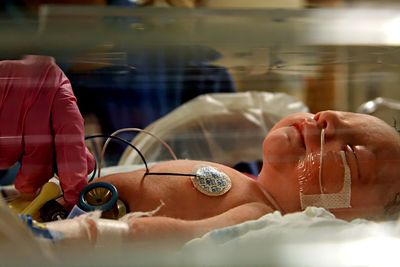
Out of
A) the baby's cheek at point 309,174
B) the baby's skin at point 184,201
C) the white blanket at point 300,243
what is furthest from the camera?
the baby's cheek at point 309,174

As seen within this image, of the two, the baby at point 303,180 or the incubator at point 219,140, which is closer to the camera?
the incubator at point 219,140

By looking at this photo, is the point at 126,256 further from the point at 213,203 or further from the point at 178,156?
the point at 178,156

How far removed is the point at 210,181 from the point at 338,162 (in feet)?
0.54

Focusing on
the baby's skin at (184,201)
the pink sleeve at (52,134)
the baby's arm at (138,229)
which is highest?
the pink sleeve at (52,134)

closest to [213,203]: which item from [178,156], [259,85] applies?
[178,156]

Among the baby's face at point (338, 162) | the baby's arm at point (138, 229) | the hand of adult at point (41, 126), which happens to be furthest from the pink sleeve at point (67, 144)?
the baby's face at point (338, 162)

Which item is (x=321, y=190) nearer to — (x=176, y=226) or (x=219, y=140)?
(x=176, y=226)

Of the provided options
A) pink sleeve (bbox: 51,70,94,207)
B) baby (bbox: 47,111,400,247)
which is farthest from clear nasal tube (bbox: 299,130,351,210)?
Answer: pink sleeve (bbox: 51,70,94,207)

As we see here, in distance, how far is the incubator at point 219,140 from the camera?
611 mm

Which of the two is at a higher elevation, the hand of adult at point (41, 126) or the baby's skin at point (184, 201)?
the hand of adult at point (41, 126)

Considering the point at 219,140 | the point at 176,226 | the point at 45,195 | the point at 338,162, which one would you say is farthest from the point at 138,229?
the point at 219,140

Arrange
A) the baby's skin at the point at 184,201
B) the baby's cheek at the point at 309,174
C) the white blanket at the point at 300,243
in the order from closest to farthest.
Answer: the white blanket at the point at 300,243 → the baby's skin at the point at 184,201 → the baby's cheek at the point at 309,174

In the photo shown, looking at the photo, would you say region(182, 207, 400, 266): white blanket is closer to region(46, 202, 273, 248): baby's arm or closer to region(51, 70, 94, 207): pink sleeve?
region(46, 202, 273, 248): baby's arm

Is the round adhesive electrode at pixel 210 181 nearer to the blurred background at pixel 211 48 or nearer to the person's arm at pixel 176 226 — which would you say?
the person's arm at pixel 176 226
